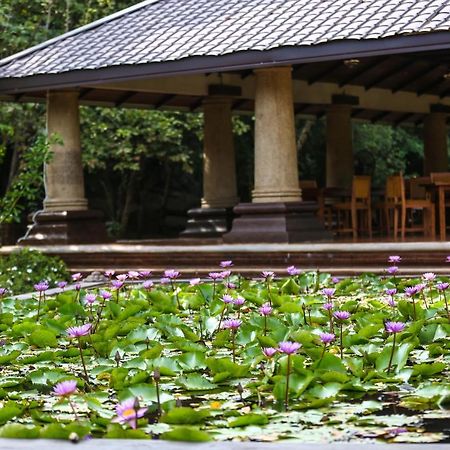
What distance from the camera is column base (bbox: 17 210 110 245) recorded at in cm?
1566

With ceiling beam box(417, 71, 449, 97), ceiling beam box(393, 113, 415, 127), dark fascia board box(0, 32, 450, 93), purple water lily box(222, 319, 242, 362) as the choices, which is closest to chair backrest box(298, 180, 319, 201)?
dark fascia board box(0, 32, 450, 93)

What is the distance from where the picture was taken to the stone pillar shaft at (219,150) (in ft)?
57.9

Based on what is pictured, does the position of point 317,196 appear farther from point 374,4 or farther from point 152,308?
point 152,308

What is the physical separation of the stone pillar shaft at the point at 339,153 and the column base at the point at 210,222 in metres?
2.06

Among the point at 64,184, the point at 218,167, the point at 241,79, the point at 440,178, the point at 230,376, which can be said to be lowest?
the point at 230,376

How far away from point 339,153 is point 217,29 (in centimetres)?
526

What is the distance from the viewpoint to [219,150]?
1767 centimetres

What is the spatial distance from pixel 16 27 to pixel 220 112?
146 inches

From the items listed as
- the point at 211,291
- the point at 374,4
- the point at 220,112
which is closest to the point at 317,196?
the point at 220,112

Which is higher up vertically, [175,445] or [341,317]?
[341,317]

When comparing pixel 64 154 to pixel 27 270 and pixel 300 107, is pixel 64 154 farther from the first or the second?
pixel 300 107

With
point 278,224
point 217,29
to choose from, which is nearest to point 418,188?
point 278,224

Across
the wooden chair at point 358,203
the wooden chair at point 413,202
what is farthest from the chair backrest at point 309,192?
the wooden chair at point 413,202

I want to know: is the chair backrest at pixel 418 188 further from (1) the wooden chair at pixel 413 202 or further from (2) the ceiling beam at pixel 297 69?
(2) the ceiling beam at pixel 297 69
